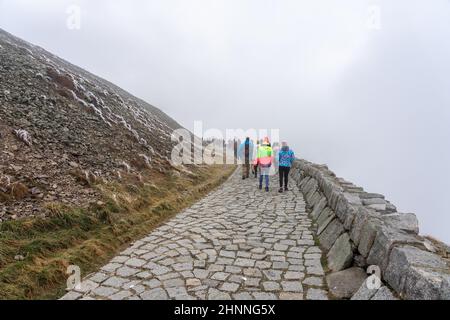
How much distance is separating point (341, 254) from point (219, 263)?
2.44 meters

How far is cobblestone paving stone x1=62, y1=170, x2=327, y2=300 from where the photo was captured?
4914 millimetres

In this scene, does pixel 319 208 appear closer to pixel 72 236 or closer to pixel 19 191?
pixel 72 236

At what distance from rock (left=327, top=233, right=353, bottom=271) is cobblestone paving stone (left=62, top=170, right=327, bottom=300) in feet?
0.86

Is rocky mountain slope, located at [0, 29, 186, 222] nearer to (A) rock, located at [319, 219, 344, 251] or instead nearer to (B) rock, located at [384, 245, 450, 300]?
(A) rock, located at [319, 219, 344, 251]

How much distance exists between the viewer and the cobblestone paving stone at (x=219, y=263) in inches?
193

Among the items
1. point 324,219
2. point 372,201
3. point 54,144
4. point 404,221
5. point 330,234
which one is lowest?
point 330,234

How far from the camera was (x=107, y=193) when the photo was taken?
29.2 feet

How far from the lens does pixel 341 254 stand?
19.1 ft

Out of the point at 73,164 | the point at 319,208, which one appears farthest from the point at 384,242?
the point at 73,164

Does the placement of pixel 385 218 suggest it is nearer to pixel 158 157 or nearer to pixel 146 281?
pixel 146 281

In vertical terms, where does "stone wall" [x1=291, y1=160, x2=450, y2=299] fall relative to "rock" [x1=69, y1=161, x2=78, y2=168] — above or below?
below

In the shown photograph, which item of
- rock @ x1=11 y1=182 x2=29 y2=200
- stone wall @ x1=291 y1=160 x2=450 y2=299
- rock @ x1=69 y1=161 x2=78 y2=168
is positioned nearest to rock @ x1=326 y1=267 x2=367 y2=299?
stone wall @ x1=291 y1=160 x2=450 y2=299
